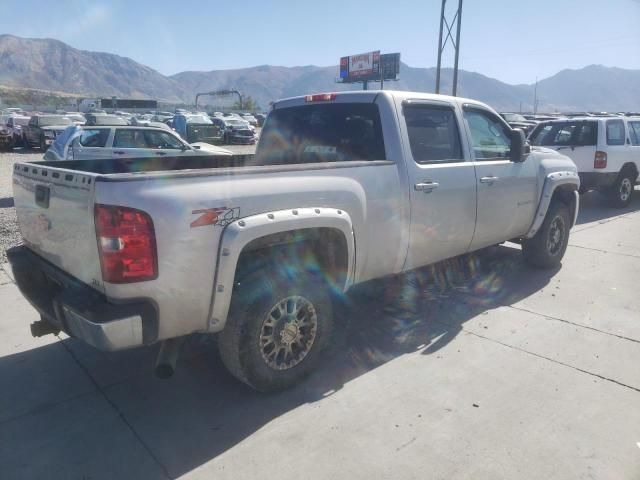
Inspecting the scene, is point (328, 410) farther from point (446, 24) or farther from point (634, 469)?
point (446, 24)

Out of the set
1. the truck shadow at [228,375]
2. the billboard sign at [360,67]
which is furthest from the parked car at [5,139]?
the billboard sign at [360,67]

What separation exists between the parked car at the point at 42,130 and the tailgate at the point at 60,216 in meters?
21.1

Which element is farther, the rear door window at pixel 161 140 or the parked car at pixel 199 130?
the parked car at pixel 199 130

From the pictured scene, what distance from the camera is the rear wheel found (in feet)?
35.2

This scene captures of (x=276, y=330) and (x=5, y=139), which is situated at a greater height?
(x=5, y=139)

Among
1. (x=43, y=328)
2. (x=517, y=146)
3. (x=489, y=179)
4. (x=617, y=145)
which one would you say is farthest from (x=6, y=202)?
(x=617, y=145)

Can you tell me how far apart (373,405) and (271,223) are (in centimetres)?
137

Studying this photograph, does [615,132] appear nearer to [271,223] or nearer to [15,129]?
[271,223]

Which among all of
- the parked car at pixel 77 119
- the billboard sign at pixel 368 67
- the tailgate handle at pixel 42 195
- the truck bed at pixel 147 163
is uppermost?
the billboard sign at pixel 368 67

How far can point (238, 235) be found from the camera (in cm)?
290

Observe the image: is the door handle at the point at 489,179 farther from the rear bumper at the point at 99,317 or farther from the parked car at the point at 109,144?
the parked car at the point at 109,144

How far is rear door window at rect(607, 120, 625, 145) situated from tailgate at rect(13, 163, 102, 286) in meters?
10.6

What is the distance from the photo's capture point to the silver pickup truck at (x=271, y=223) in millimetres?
2684

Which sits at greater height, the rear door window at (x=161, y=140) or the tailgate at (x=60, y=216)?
the rear door window at (x=161, y=140)
